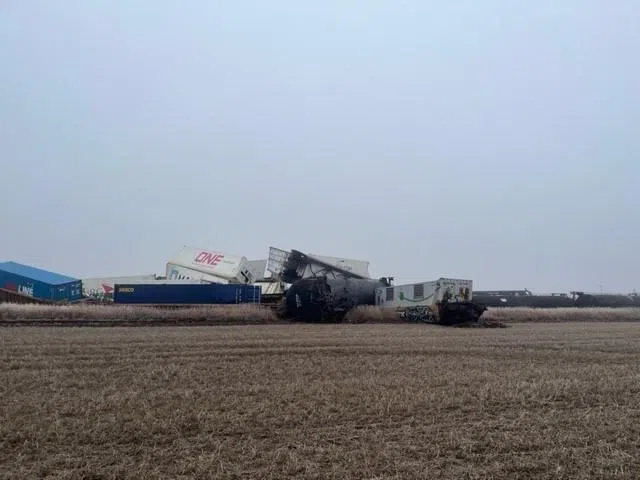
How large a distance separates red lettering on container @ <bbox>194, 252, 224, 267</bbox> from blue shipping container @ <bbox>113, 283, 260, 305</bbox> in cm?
992

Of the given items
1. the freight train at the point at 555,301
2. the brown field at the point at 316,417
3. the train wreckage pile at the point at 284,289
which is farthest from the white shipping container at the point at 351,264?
the brown field at the point at 316,417

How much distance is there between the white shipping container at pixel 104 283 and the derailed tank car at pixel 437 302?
3225 centimetres

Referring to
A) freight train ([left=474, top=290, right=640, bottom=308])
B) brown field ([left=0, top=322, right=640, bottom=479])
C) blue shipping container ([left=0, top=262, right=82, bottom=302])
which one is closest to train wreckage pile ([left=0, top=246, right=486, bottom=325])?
blue shipping container ([left=0, top=262, right=82, bottom=302])

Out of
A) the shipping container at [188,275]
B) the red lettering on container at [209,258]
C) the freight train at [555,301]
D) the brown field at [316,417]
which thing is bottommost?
the brown field at [316,417]

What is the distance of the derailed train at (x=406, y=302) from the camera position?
123ft

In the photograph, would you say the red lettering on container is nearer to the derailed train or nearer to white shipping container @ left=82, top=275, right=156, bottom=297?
white shipping container @ left=82, top=275, right=156, bottom=297

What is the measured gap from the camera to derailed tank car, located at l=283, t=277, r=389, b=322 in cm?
3812

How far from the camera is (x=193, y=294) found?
44.6m

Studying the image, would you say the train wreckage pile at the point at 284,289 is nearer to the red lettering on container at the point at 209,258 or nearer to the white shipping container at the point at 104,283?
the red lettering on container at the point at 209,258

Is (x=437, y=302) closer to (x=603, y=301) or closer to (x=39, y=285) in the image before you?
(x=39, y=285)

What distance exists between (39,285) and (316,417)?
4751 centimetres

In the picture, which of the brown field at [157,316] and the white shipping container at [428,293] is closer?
the brown field at [157,316]

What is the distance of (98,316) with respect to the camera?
113 feet

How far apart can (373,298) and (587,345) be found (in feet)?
82.0
